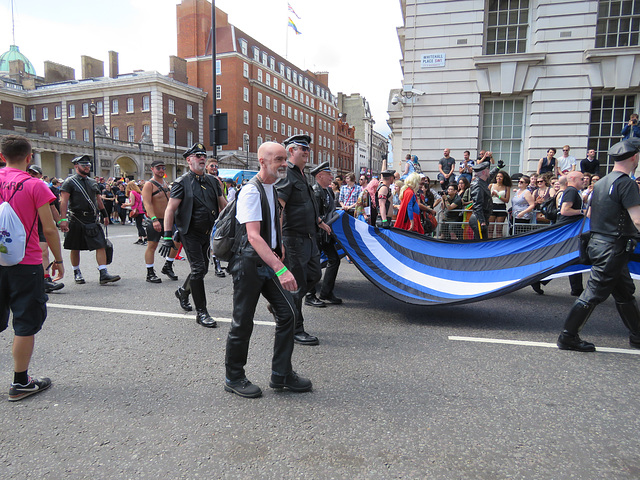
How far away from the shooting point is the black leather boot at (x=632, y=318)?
4.38 meters

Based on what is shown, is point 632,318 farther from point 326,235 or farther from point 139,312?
point 139,312

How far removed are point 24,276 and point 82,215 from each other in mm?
4473

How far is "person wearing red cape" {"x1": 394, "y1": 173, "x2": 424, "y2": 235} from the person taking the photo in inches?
313

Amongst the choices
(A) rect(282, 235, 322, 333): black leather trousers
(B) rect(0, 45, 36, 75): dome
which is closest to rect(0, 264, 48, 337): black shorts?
(A) rect(282, 235, 322, 333): black leather trousers

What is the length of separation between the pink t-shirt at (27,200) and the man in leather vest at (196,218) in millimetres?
1988

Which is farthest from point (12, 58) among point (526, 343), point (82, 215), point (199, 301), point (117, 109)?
point (526, 343)

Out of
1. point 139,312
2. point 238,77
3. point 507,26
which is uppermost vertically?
point 238,77

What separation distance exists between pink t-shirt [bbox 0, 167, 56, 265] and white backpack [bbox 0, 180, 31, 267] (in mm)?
72

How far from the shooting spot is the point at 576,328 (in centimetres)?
428

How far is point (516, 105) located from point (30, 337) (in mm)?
15693

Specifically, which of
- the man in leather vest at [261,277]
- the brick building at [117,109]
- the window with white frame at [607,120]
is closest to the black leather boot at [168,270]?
the man in leather vest at [261,277]

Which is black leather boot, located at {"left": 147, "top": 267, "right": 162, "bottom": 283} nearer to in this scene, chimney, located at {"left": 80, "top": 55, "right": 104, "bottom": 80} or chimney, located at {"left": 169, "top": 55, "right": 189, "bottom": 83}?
chimney, located at {"left": 169, "top": 55, "right": 189, "bottom": 83}

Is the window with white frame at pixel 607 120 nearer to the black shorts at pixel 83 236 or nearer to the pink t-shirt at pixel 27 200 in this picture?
the black shorts at pixel 83 236

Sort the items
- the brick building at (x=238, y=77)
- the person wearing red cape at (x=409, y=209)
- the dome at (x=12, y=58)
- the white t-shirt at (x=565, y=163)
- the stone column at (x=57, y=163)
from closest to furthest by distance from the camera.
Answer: the person wearing red cape at (x=409, y=209)
the white t-shirt at (x=565, y=163)
the stone column at (x=57, y=163)
the brick building at (x=238, y=77)
the dome at (x=12, y=58)
